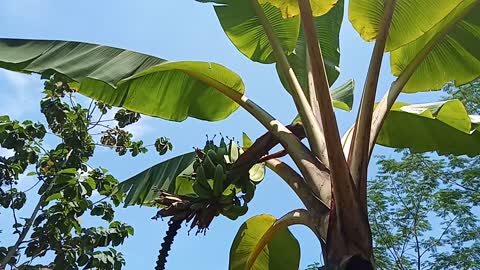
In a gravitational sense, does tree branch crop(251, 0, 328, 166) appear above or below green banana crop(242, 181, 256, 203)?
above

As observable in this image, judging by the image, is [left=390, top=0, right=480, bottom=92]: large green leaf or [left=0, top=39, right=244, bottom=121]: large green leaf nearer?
[left=0, top=39, right=244, bottom=121]: large green leaf

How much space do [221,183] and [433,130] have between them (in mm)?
1306

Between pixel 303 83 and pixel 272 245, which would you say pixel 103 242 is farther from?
pixel 303 83

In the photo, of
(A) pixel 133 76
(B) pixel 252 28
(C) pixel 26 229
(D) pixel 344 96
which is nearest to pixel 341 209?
(A) pixel 133 76

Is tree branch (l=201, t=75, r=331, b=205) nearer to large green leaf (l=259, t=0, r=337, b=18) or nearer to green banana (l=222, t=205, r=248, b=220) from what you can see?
green banana (l=222, t=205, r=248, b=220)

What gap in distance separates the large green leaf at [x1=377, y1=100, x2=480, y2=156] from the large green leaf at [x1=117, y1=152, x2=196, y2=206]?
107 centimetres

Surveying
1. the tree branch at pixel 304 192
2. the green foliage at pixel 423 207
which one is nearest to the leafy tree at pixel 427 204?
the green foliage at pixel 423 207

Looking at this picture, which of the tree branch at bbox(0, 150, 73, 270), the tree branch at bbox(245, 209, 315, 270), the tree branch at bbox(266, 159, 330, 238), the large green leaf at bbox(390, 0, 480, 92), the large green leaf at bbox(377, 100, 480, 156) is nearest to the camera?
the tree branch at bbox(266, 159, 330, 238)

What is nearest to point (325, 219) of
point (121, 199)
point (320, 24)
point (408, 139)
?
point (408, 139)

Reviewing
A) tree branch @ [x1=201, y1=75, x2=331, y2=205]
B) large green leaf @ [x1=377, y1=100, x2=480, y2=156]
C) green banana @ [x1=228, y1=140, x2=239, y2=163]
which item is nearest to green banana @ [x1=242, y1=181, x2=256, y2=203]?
green banana @ [x1=228, y1=140, x2=239, y2=163]

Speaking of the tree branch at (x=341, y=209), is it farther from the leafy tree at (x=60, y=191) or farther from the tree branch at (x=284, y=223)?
the leafy tree at (x=60, y=191)

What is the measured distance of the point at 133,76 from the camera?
231cm

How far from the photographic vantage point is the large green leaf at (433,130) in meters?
2.79

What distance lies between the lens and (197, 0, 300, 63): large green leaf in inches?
110
